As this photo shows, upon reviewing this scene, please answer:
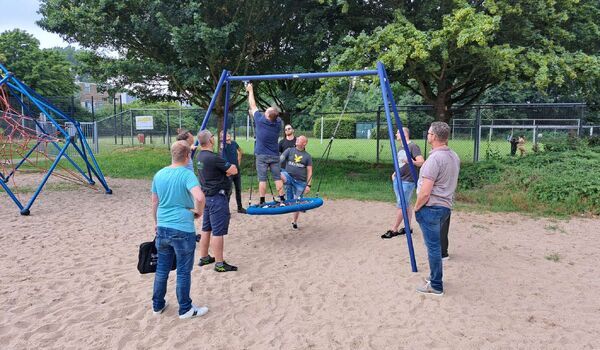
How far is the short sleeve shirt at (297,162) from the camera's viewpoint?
6.62 m

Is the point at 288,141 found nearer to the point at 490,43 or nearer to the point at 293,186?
the point at 293,186

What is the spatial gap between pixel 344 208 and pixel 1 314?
6.21 meters

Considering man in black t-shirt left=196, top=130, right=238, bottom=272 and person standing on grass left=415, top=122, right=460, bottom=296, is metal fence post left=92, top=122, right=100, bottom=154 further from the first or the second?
person standing on grass left=415, top=122, right=460, bottom=296

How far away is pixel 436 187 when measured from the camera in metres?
3.99

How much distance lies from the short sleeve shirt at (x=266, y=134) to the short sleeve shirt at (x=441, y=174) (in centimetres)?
293

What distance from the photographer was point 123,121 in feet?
77.4

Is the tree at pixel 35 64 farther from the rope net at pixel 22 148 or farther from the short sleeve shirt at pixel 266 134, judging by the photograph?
the short sleeve shirt at pixel 266 134

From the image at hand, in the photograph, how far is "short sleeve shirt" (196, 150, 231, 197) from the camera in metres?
4.58

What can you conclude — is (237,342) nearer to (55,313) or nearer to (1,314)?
(55,313)

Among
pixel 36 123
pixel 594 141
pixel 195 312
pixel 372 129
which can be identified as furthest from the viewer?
pixel 372 129

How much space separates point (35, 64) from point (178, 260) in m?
39.4

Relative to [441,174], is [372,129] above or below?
above

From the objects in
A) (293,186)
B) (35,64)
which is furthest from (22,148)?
(35,64)

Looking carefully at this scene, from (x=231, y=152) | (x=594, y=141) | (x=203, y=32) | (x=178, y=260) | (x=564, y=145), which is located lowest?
(x=178, y=260)
